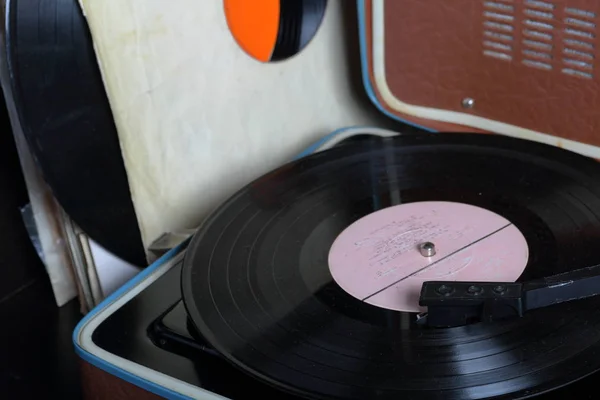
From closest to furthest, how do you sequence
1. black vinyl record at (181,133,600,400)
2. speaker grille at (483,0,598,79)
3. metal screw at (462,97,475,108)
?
black vinyl record at (181,133,600,400)
speaker grille at (483,0,598,79)
metal screw at (462,97,475,108)

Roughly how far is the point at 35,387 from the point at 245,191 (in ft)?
0.96

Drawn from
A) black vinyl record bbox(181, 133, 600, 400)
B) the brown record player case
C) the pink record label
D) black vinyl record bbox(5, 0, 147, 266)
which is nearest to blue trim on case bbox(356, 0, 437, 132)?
the brown record player case

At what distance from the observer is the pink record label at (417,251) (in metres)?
0.74

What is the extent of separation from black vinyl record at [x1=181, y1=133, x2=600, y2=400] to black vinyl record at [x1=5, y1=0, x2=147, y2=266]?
12 cm

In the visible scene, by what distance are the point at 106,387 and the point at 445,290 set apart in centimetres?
29

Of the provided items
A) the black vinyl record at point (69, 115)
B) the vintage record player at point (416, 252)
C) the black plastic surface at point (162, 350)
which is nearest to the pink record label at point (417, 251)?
the vintage record player at point (416, 252)

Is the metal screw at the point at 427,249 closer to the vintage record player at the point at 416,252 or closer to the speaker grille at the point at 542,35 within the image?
the vintage record player at the point at 416,252

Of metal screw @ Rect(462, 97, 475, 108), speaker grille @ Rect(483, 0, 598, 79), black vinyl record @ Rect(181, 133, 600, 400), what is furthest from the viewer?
metal screw @ Rect(462, 97, 475, 108)

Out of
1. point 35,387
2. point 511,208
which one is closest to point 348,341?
point 511,208

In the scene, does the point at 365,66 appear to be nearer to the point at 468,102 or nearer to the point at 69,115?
the point at 468,102

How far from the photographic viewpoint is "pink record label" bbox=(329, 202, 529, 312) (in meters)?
0.74

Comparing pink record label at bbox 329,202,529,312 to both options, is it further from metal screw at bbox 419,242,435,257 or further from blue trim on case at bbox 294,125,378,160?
blue trim on case at bbox 294,125,378,160

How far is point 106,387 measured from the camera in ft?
2.38

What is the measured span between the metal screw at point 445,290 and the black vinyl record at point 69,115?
1.16 feet
